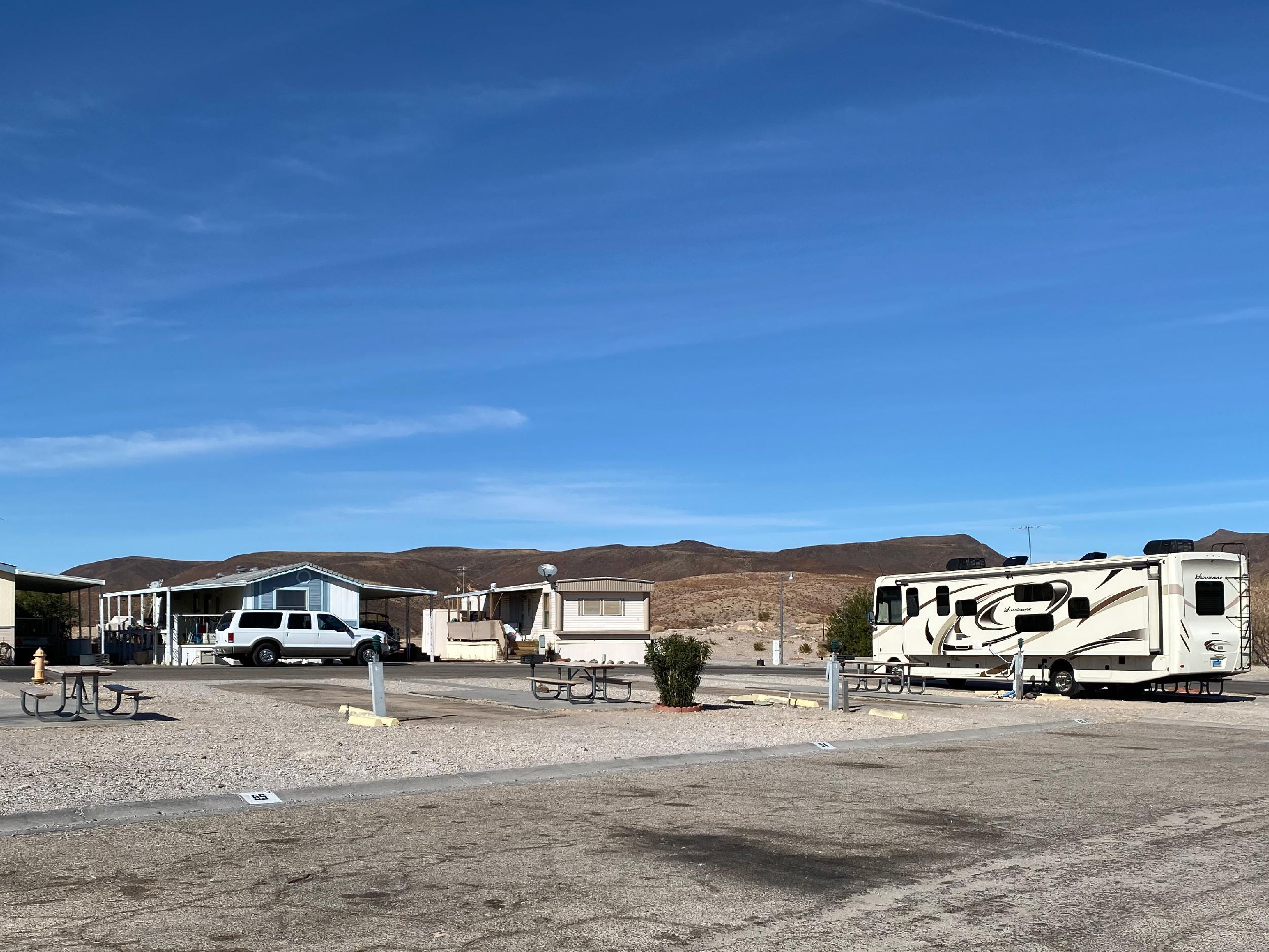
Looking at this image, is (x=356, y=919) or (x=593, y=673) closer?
(x=356, y=919)

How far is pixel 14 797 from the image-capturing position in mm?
9281

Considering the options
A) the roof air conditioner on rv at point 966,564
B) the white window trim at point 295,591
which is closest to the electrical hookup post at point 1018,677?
the roof air conditioner on rv at point 966,564

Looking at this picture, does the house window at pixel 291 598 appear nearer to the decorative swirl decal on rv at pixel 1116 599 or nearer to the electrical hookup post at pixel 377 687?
the decorative swirl decal on rv at pixel 1116 599

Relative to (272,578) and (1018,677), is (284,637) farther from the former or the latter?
(1018,677)

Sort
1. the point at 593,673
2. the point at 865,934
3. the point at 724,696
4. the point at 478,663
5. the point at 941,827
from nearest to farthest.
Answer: the point at 865,934
the point at 941,827
the point at 593,673
the point at 724,696
the point at 478,663

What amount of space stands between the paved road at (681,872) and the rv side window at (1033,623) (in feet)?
44.7

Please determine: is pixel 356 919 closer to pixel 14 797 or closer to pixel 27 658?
pixel 14 797

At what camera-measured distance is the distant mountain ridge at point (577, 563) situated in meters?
142

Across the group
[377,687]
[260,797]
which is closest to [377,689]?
[377,687]

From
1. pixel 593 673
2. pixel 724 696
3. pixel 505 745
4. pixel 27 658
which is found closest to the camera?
pixel 505 745

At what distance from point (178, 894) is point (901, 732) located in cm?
1091

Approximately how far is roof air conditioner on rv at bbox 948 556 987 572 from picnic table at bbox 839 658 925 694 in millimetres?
2188

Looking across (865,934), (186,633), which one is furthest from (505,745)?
(186,633)

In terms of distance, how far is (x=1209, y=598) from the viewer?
22.8 metres
